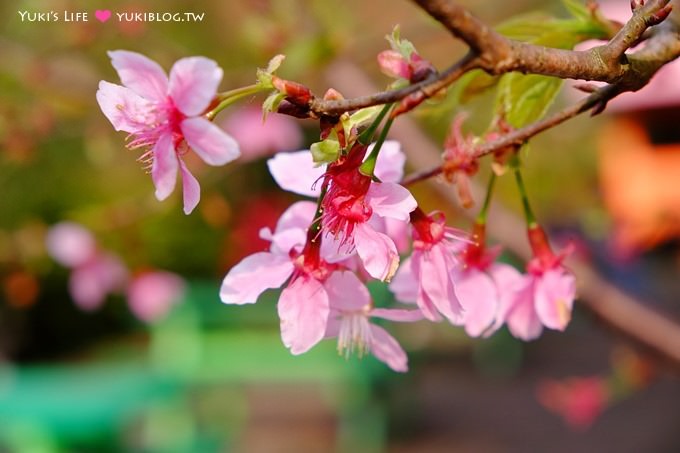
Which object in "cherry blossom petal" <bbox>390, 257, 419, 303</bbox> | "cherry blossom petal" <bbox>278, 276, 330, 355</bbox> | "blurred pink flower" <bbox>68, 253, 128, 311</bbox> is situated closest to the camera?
"cherry blossom petal" <bbox>278, 276, 330, 355</bbox>

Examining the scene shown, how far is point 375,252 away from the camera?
0.48 m

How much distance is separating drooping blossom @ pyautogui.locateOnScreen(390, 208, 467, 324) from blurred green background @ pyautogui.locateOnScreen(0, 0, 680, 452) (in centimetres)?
18

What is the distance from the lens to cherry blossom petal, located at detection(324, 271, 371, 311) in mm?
541

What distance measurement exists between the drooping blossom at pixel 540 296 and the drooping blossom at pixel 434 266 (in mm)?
85

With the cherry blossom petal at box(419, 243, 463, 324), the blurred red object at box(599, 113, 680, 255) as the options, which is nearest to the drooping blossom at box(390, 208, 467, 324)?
the cherry blossom petal at box(419, 243, 463, 324)

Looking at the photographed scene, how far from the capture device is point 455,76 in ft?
1.34

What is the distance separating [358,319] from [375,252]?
4.2 inches

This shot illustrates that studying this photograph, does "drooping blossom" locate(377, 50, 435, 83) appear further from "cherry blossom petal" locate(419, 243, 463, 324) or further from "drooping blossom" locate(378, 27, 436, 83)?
"cherry blossom petal" locate(419, 243, 463, 324)

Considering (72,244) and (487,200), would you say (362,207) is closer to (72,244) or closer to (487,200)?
(487,200)

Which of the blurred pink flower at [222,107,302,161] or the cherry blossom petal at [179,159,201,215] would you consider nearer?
the cherry blossom petal at [179,159,201,215]

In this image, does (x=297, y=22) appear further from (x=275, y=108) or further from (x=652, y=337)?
(x=275, y=108)

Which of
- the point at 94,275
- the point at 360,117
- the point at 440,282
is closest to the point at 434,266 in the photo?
the point at 440,282

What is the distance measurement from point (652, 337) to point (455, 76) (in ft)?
3.02

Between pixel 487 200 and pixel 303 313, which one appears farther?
pixel 487 200
